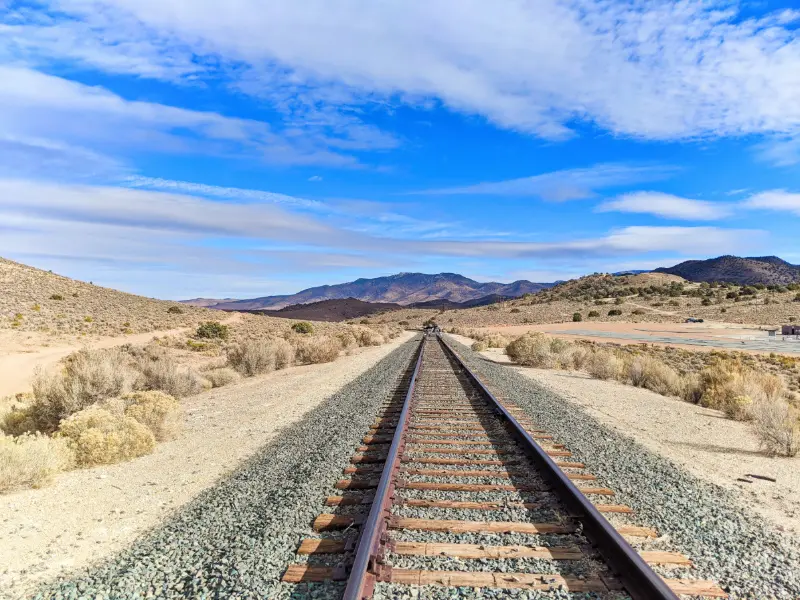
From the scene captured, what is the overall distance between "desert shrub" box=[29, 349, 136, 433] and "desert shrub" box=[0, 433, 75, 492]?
3.33 meters

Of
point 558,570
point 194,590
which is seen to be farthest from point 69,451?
point 558,570

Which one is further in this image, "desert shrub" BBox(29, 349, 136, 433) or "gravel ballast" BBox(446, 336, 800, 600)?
"desert shrub" BBox(29, 349, 136, 433)

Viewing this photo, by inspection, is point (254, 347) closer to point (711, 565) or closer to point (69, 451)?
point (69, 451)

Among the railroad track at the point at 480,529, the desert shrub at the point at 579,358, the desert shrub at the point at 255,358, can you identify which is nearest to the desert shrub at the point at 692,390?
the desert shrub at the point at 579,358

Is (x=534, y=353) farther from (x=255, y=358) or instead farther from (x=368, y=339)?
(x=368, y=339)

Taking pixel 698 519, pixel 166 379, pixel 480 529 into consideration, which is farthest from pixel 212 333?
pixel 698 519

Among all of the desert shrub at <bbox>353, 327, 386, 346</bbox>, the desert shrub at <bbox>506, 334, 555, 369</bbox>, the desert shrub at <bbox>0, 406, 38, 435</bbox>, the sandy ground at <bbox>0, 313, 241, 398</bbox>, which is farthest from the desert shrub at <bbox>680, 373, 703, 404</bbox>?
the desert shrub at <bbox>353, 327, 386, 346</bbox>

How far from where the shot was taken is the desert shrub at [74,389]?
1028cm

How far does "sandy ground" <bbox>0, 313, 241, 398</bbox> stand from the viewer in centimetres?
1902

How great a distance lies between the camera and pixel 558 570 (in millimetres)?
3859

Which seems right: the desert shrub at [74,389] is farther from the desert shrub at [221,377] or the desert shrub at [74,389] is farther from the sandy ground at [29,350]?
the sandy ground at [29,350]

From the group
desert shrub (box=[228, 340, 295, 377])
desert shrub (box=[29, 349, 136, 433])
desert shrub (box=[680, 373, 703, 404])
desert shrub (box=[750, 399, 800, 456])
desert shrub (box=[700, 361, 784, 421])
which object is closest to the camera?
desert shrub (box=[750, 399, 800, 456])

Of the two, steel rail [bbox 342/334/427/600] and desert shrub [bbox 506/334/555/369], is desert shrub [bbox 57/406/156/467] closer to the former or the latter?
steel rail [bbox 342/334/427/600]

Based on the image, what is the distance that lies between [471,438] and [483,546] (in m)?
3.83
